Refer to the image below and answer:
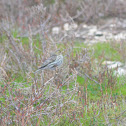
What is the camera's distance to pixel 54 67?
14.9ft

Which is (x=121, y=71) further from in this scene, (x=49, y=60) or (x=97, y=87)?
(x=49, y=60)

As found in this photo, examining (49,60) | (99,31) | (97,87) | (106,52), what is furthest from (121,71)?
(99,31)

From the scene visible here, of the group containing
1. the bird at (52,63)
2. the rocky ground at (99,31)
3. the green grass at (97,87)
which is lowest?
the green grass at (97,87)

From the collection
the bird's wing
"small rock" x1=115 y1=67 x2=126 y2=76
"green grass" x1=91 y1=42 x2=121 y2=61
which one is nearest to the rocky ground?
"green grass" x1=91 y1=42 x2=121 y2=61

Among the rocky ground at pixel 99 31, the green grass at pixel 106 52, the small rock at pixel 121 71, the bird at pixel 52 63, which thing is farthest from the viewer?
the rocky ground at pixel 99 31

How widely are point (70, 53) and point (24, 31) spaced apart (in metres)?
2.21

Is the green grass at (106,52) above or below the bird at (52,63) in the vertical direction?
below

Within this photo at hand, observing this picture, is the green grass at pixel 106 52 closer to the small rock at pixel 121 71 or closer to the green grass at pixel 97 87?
the green grass at pixel 97 87

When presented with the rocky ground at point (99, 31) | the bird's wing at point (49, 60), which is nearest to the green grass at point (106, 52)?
the rocky ground at point (99, 31)

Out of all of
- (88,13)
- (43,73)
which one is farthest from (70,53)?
(88,13)

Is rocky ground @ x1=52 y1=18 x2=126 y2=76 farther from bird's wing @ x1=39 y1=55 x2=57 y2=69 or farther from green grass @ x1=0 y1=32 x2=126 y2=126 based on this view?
bird's wing @ x1=39 y1=55 x2=57 y2=69

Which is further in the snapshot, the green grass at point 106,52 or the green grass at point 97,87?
the green grass at point 106,52

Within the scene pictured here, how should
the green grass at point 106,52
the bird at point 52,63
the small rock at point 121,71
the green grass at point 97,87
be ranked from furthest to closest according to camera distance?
the green grass at point 106,52 → the small rock at point 121,71 → the bird at point 52,63 → the green grass at point 97,87

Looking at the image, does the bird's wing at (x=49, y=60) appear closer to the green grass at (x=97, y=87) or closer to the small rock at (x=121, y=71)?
the green grass at (x=97, y=87)
